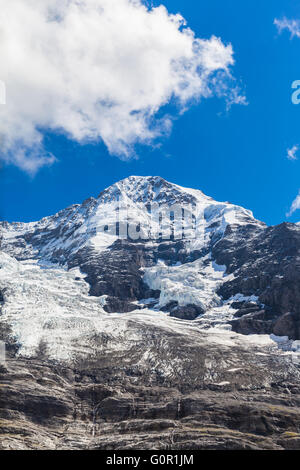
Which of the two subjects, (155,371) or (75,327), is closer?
(155,371)

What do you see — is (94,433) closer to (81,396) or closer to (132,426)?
(132,426)

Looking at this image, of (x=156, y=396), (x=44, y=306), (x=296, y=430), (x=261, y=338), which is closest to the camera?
(x=296, y=430)

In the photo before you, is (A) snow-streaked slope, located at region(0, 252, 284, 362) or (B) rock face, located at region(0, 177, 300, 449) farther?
(A) snow-streaked slope, located at region(0, 252, 284, 362)

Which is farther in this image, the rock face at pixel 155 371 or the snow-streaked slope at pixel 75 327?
the snow-streaked slope at pixel 75 327

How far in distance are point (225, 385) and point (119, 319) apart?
57616mm

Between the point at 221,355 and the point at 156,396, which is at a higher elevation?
the point at 221,355

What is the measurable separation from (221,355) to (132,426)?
45.3 m

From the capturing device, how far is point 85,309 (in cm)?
18925

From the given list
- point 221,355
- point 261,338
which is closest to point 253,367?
point 221,355

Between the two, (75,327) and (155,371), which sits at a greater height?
(75,327)

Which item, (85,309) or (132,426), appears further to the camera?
(85,309)
